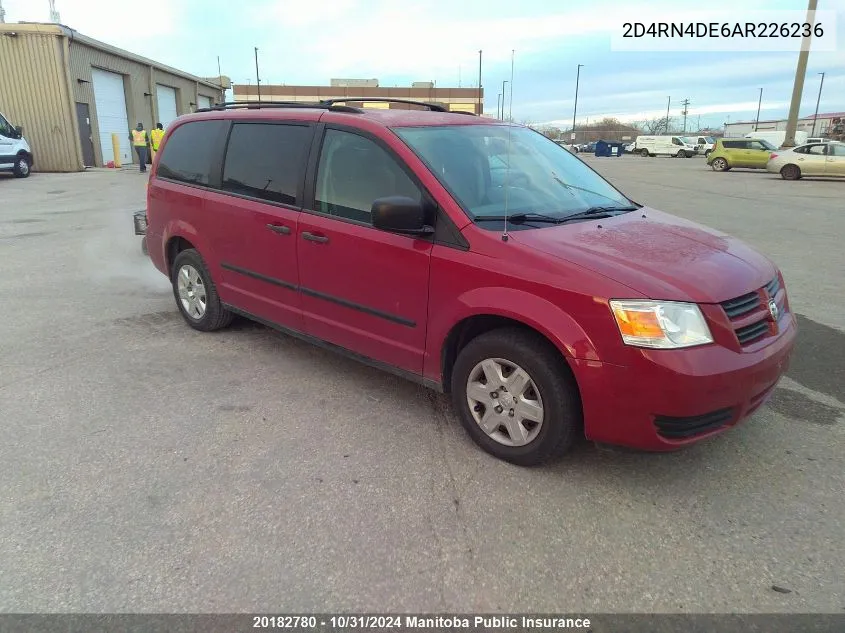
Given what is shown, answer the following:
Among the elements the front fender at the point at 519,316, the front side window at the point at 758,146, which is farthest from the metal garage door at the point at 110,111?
the front side window at the point at 758,146

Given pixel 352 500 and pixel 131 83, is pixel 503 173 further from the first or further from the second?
pixel 131 83

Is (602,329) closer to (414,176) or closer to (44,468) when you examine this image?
(414,176)

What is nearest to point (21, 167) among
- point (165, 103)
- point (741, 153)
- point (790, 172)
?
point (165, 103)

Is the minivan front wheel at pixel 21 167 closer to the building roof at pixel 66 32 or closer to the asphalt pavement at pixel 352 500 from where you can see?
the building roof at pixel 66 32

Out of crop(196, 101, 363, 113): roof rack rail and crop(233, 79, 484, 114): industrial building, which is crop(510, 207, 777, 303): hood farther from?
crop(233, 79, 484, 114): industrial building

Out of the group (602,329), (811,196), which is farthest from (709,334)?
(811,196)

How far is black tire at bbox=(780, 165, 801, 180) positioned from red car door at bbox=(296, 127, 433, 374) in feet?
81.6

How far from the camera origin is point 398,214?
3131 mm

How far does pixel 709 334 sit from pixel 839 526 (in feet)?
3.30

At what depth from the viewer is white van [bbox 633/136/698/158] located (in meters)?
51.7

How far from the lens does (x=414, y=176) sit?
339 centimetres

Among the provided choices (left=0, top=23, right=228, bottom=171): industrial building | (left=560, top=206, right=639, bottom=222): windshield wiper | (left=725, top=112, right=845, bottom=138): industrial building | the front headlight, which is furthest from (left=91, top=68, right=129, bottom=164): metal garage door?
(left=725, top=112, right=845, bottom=138): industrial building

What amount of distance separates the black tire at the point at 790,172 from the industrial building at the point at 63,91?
27.2 metres

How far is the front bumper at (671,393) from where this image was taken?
2.62 metres
